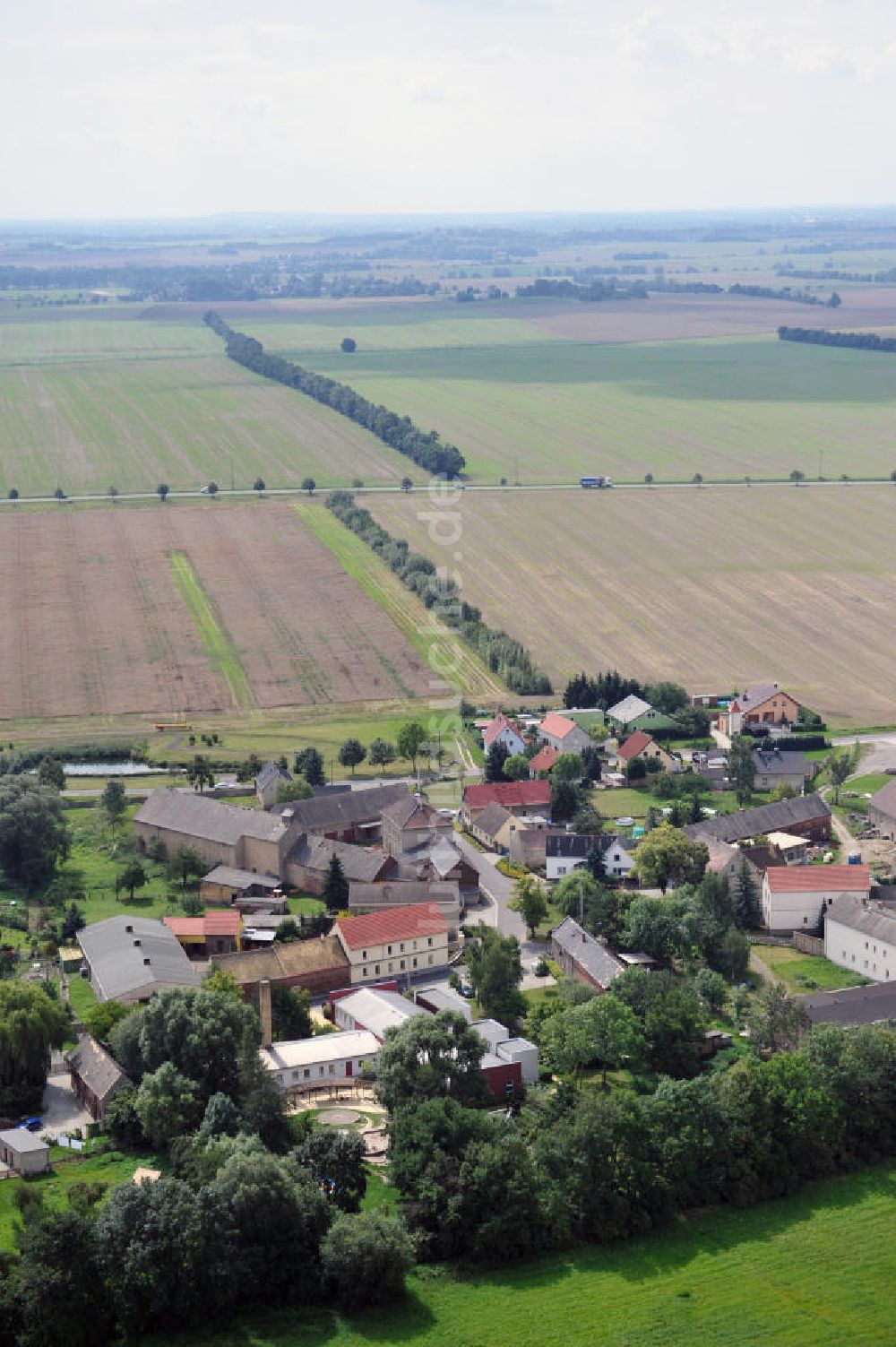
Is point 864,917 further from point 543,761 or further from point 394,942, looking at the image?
point 543,761

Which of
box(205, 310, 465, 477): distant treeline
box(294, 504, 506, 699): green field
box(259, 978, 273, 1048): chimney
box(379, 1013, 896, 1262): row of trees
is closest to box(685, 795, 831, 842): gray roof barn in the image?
box(379, 1013, 896, 1262): row of trees

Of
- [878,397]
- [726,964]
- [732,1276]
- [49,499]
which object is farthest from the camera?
[878,397]

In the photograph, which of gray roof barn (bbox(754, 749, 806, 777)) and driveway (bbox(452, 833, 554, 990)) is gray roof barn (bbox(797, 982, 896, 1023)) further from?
gray roof barn (bbox(754, 749, 806, 777))

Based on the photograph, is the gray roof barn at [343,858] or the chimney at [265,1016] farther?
the gray roof barn at [343,858]

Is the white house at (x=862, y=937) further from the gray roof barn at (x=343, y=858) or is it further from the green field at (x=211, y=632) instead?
the green field at (x=211, y=632)

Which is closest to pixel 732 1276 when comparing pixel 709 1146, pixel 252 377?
pixel 709 1146

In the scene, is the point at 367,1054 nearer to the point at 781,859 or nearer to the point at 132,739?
the point at 781,859

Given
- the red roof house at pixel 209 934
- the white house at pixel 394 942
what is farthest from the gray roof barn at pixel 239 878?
the white house at pixel 394 942
